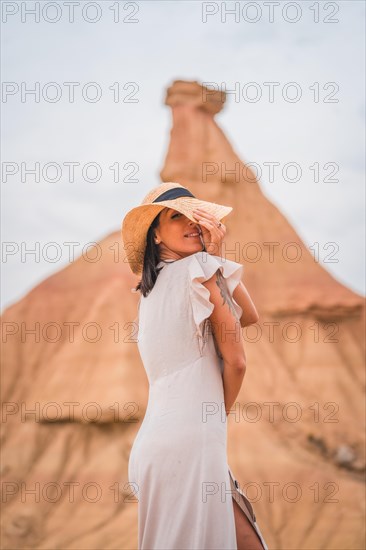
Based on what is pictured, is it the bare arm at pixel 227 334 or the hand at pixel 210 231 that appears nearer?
the bare arm at pixel 227 334

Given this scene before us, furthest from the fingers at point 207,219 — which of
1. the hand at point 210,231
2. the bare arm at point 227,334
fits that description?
the bare arm at point 227,334

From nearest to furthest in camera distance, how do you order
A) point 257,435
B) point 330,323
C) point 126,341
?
point 257,435 < point 126,341 < point 330,323

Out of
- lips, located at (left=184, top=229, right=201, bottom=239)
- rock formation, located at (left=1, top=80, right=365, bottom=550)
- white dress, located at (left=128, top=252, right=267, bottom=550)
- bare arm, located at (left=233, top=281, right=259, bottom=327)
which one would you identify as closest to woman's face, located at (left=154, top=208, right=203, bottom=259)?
lips, located at (left=184, top=229, right=201, bottom=239)

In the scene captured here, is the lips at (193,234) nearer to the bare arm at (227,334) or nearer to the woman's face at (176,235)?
the woman's face at (176,235)

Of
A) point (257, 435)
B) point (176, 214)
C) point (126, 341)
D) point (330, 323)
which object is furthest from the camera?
point (330, 323)

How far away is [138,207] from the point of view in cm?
364

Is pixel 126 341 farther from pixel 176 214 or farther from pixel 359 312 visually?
pixel 176 214

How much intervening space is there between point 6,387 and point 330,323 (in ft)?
26.3

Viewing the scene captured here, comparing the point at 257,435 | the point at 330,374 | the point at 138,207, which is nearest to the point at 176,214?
the point at 138,207

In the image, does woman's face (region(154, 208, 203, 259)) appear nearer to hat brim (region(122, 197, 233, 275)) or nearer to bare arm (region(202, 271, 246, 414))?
hat brim (region(122, 197, 233, 275))

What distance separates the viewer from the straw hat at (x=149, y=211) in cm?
357

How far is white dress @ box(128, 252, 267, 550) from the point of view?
3072 millimetres

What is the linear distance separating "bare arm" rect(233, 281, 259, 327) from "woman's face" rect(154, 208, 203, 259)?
0.88 feet

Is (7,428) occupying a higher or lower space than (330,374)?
lower
